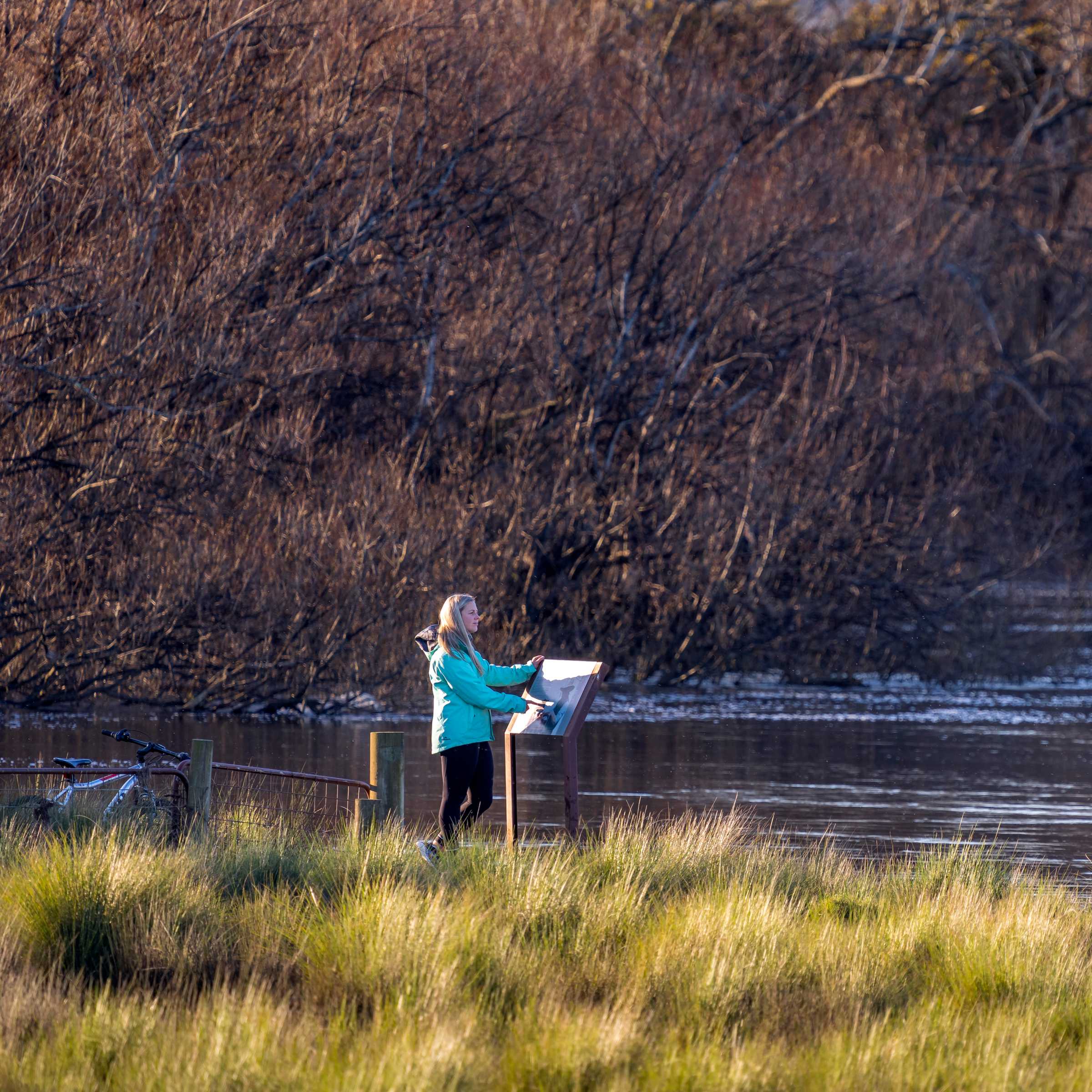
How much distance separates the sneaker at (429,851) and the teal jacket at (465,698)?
0.51 m

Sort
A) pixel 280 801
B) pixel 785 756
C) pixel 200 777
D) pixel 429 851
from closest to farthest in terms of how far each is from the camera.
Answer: pixel 429 851
pixel 200 777
pixel 280 801
pixel 785 756

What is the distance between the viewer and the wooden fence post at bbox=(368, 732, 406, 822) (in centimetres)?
1047

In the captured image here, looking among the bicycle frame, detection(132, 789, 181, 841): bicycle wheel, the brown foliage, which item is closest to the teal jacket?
detection(132, 789, 181, 841): bicycle wheel

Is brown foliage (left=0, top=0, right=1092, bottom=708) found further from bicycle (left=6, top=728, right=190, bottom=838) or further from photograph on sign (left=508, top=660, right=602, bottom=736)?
photograph on sign (left=508, top=660, right=602, bottom=736)

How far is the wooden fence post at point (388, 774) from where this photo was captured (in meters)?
10.5

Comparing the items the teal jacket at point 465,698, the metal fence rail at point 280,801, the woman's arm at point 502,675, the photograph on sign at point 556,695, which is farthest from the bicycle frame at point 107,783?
the photograph on sign at point 556,695

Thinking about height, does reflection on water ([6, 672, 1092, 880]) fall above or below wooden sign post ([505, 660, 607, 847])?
below

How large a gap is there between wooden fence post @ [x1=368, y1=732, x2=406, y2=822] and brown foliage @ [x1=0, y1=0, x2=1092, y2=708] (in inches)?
377

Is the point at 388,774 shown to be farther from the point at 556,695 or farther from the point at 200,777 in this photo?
the point at 556,695

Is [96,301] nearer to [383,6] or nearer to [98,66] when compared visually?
[98,66]

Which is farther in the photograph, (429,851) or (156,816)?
(156,816)

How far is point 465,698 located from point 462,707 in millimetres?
105

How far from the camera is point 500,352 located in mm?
27344

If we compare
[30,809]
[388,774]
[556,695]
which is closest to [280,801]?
[388,774]
